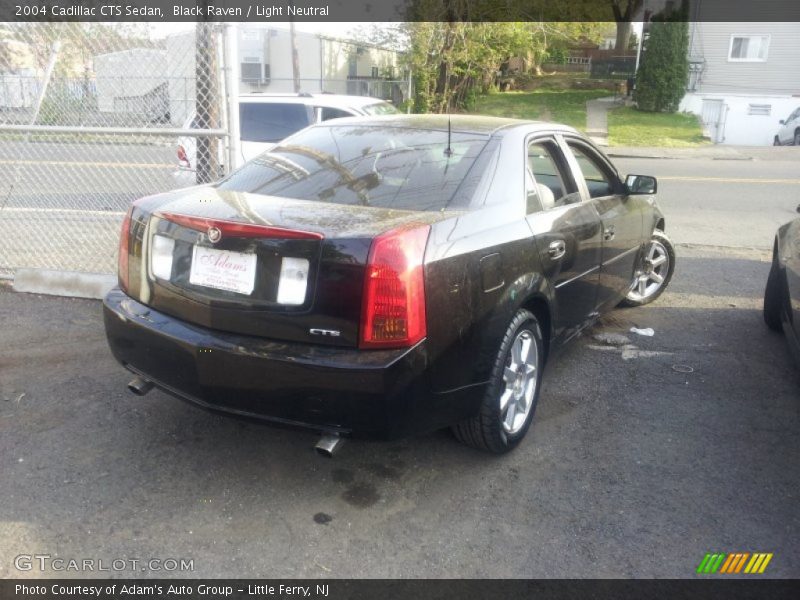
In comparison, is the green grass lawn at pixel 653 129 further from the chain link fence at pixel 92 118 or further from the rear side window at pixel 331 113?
the chain link fence at pixel 92 118

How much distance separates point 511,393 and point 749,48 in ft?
101

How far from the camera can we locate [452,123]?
4.11 m

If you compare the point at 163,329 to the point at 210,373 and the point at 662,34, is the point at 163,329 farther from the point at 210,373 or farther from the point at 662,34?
the point at 662,34

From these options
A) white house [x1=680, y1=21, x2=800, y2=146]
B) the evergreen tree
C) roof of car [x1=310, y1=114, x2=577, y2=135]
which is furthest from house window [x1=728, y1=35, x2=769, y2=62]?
roof of car [x1=310, y1=114, x2=577, y2=135]

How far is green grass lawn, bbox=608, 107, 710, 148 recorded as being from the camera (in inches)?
884

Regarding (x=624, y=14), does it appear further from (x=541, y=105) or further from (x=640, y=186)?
(x=640, y=186)

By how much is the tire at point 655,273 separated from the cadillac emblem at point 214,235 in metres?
3.95

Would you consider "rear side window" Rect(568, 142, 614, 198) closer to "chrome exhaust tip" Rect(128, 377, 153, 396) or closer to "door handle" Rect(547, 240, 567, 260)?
"door handle" Rect(547, 240, 567, 260)

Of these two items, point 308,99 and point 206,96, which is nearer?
point 206,96

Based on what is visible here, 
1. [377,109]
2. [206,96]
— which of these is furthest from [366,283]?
[377,109]

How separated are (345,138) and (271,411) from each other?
178 centimetres

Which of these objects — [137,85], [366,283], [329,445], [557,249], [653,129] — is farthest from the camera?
[653,129]

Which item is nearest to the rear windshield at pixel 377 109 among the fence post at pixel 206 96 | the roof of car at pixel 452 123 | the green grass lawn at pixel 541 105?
the fence post at pixel 206 96

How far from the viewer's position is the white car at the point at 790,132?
23.2m
